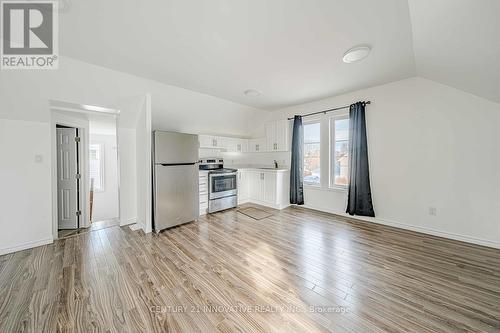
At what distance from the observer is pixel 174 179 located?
133 inches

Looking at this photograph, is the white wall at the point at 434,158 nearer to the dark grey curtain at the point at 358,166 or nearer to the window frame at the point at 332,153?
the dark grey curtain at the point at 358,166

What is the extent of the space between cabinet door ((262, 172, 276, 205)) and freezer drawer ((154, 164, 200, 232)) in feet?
6.01

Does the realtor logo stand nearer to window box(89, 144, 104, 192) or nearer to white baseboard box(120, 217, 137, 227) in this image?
white baseboard box(120, 217, 137, 227)

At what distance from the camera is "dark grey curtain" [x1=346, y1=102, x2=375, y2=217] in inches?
139

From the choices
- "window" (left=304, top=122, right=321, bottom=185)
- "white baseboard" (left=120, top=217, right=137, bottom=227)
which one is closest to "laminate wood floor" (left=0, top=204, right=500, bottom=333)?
"white baseboard" (left=120, top=217, right=137, bottom=227)

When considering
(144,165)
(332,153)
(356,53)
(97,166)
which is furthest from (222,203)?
(97,166)

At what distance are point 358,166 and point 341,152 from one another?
1.88ft

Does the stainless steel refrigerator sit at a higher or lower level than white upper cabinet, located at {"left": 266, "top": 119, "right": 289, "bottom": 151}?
lower

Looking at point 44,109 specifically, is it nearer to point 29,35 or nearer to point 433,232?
point 29,35

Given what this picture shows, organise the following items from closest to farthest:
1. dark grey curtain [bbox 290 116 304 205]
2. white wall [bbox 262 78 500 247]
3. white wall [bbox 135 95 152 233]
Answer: white wall [bbox 262 78 500 247] → white wall [bbox 135 95 152 233] → dark grey curtain [bbox 290 116 304 205]

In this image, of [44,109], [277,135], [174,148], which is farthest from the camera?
[277,135]

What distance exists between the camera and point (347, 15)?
5.46 feet

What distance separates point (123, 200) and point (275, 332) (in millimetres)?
3521

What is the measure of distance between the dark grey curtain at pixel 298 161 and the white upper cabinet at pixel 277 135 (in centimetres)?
24
